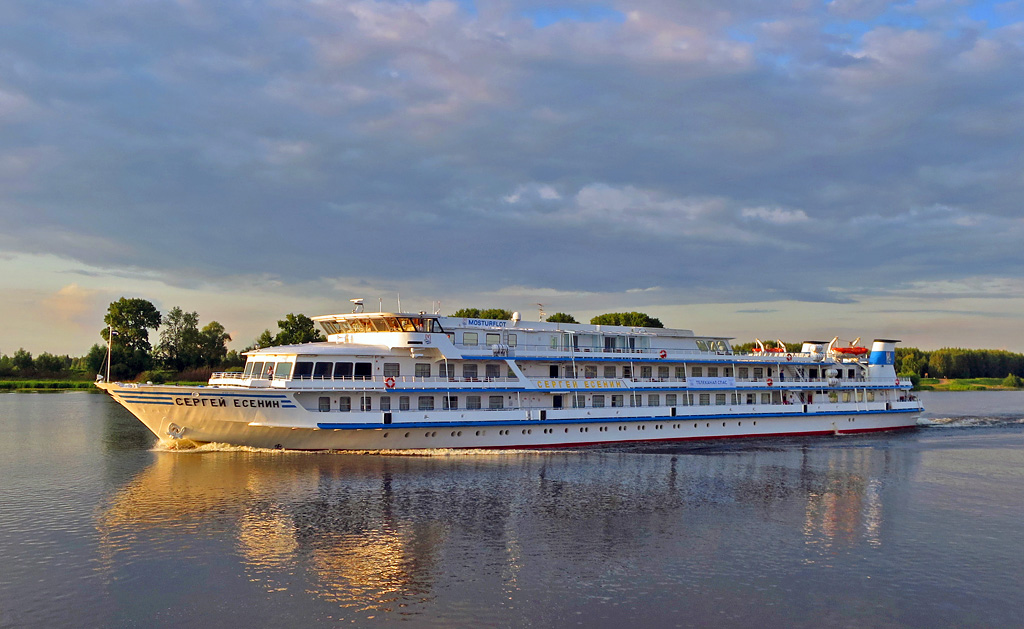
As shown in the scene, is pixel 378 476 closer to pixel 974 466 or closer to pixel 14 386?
pixel 974 466

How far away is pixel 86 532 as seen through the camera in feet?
84.3

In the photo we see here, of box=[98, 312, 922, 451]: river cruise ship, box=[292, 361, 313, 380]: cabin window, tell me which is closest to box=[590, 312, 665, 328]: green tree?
box=[98, 312, 922, 451]: river cruise ship

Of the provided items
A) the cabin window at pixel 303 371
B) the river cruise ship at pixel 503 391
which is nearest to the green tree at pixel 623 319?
the river cruise ship at pixel 503 391

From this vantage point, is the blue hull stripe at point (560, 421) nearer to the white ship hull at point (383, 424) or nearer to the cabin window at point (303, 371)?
the white ship hull at point (383, 424)

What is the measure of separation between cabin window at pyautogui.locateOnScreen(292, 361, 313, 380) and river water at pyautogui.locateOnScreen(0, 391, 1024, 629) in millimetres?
4449

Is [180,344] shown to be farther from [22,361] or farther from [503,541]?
[503,541]

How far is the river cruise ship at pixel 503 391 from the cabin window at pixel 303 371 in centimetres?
6

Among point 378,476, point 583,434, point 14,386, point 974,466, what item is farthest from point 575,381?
point 14,386

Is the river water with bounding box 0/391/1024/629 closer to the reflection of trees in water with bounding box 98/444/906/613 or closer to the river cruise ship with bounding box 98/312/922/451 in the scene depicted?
the reflection of trees in water with bounding box 98/444/906/613

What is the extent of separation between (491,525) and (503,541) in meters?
2.07

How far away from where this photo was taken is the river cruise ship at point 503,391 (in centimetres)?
3978

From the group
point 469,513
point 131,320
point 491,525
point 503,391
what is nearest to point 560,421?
point 503,391

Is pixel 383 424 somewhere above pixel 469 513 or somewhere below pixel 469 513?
above

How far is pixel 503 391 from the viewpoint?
45062mm
